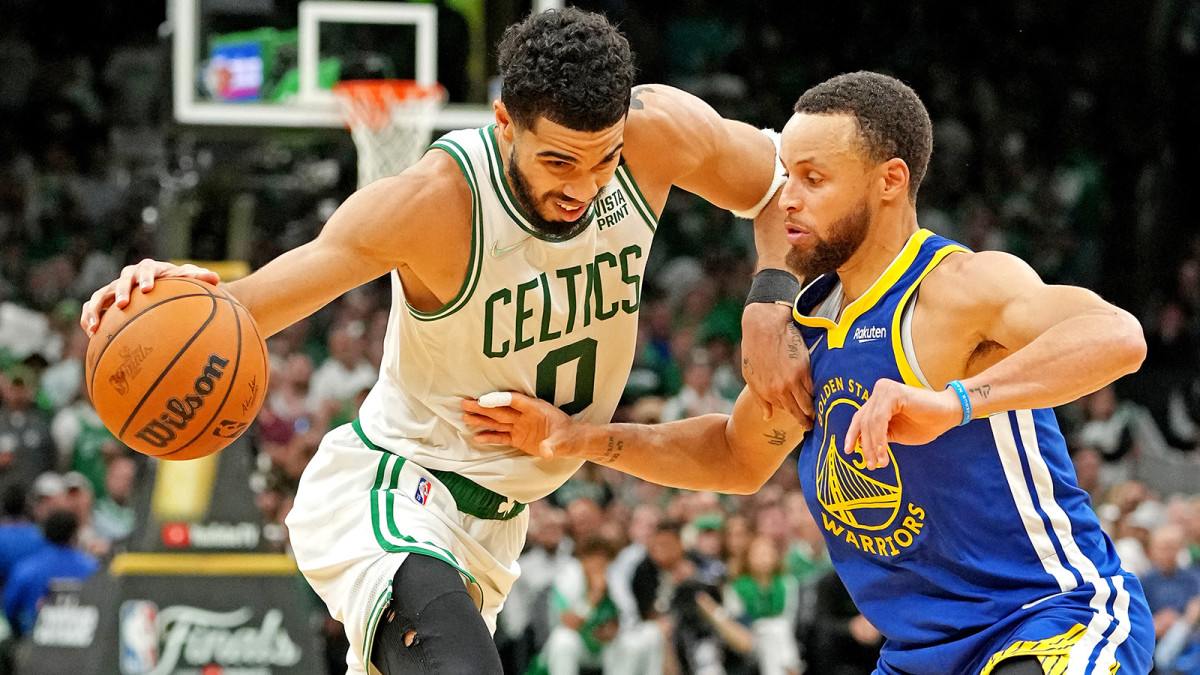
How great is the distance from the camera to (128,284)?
11.4ft

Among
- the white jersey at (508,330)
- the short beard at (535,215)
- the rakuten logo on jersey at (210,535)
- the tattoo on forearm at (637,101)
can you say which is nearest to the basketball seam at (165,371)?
the white jersey at (508,330)

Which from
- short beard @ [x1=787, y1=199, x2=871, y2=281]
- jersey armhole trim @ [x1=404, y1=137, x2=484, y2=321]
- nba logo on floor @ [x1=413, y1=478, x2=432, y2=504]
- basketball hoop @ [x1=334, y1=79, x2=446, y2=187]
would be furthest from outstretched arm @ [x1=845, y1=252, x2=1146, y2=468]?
basketball hoop @ [x1=334, y1=79, x2=446, y2=187]

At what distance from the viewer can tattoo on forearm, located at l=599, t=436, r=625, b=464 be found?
13.6 feet

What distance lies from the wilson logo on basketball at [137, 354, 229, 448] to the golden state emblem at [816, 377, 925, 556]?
1544mm

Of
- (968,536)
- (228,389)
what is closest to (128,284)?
(228,389)

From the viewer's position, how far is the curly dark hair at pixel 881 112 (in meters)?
3.63

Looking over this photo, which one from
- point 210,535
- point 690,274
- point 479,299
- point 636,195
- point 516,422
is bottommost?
point 210,535

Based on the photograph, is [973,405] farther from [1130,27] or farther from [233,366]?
[1130,27]

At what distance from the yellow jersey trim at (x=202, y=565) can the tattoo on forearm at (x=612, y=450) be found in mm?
4153

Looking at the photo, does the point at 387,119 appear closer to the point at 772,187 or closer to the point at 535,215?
the point at 772,187

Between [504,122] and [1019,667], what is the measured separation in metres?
1.90

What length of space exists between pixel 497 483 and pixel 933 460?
126 cm

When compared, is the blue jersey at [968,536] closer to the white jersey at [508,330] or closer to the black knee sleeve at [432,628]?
the white jersey at [508,330]

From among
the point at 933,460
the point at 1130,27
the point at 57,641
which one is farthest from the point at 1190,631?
the point at 1130,27
